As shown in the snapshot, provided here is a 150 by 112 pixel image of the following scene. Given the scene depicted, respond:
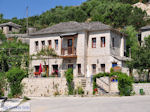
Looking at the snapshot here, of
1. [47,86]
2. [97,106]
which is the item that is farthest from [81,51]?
[97,106]

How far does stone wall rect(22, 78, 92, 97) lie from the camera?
28142 millimetres

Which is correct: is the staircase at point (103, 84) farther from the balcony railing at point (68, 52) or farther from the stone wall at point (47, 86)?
the balcony railing at point (68, 52)

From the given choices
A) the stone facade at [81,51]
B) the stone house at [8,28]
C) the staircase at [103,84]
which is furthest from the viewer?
the stone house at [8,28]

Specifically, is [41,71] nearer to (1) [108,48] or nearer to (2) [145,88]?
(1) [108,48]

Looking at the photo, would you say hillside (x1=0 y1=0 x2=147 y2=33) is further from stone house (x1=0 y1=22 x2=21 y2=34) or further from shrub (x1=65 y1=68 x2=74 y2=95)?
shrub (x1=65 y1=68 x2=74 y2=95)

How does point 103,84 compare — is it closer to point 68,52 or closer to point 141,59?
point 141,59

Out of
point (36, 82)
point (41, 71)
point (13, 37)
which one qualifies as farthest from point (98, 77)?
point (13, 37)

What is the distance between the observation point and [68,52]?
34.4 metres

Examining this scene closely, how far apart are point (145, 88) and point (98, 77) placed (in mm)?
4868

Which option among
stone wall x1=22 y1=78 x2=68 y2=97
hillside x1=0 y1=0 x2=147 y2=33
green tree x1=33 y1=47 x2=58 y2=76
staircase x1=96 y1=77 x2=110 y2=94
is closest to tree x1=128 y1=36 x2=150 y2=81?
staircase x1=96 y1=77 x2=110 y2=94

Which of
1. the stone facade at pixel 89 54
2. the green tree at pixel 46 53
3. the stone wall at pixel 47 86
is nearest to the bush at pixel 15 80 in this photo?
the stone wall at pixel 47 86

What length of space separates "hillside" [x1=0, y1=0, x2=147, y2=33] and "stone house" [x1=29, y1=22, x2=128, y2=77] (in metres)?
25.1

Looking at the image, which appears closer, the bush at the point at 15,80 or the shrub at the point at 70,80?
the shrub at the point at 70,80

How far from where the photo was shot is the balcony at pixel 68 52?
33669 mm
